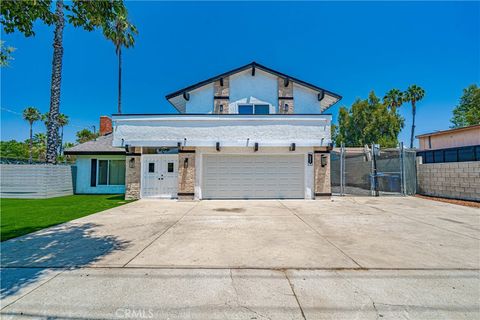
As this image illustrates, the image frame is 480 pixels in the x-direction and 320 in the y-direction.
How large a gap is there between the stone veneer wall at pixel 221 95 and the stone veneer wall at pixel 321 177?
19.8ft

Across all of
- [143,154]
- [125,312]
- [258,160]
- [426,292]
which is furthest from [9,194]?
[426,292]

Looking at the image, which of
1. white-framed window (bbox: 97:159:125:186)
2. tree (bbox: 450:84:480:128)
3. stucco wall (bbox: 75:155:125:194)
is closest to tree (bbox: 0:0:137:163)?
stucco wall (bbox: 75:155:125:194)

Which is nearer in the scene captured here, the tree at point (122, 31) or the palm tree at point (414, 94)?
the tree at point (122, 31)

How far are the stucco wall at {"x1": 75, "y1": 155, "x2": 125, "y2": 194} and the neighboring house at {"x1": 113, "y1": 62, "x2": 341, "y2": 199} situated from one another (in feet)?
12.3

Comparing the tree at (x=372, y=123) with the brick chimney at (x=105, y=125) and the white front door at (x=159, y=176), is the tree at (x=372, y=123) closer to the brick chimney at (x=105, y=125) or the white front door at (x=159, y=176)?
the white front door at (x=159, y=176)

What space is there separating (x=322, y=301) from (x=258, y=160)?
29.4ft

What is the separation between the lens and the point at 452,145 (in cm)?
1706

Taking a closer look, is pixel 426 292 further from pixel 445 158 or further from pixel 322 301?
pixel 445 158

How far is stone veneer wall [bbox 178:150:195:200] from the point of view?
36.0ft

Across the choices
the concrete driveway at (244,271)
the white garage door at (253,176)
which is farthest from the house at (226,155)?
the concrete driveway at (244,271)

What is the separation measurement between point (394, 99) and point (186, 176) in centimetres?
3254

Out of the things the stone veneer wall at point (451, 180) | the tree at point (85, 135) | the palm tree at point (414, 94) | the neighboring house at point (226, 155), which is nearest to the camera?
the stone veneer wall at point (451, 180)

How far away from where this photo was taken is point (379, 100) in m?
28.8

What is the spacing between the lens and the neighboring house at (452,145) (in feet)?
37.6
